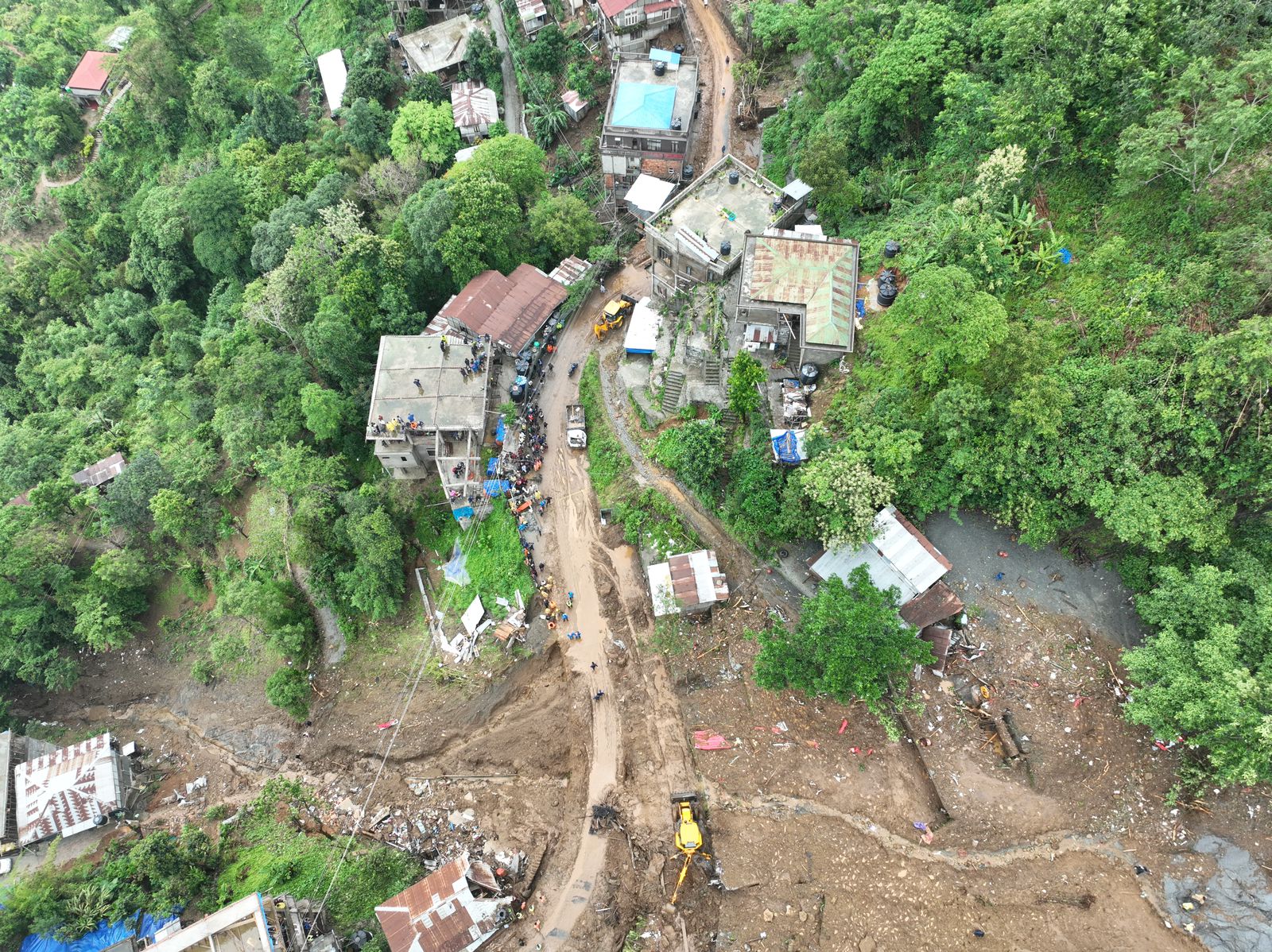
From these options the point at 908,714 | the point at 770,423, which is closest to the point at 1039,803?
the point at 908,714

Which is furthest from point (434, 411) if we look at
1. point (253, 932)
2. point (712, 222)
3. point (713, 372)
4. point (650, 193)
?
point (253, 932)

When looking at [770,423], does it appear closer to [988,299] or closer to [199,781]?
[988,299]

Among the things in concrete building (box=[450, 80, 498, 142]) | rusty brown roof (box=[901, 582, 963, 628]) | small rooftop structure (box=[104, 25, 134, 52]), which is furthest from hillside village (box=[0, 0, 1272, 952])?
small rooftop structure (box=[104, 25, 134, 52])

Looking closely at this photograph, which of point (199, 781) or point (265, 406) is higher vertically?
point (265, 406)

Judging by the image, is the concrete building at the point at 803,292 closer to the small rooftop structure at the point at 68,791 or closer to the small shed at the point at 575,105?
the small shed at the point at 575,105

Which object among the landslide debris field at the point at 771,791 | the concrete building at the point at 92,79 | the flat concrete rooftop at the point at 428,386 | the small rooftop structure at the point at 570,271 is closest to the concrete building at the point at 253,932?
the landslide debris field at the point at 771,791

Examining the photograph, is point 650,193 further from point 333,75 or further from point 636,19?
point 333,75

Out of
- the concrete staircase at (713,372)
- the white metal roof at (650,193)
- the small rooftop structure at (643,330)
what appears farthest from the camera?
the white metal roof at (650,193)
